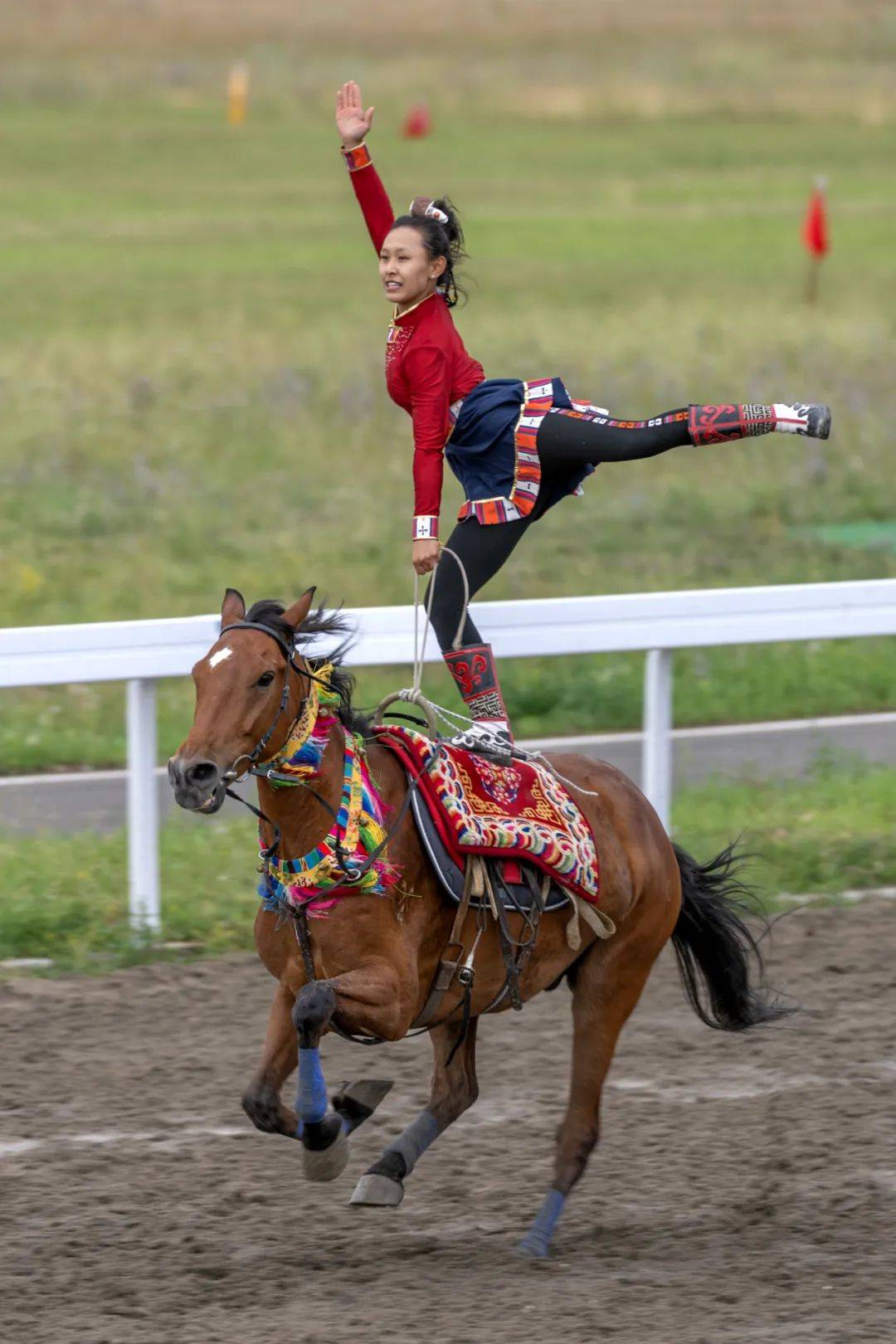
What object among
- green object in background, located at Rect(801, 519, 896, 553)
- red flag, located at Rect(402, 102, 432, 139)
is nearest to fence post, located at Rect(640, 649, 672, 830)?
green object in background, located at Rect(801, 519, 896, 553)

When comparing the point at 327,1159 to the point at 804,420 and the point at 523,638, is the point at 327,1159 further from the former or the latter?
the point at 523,638

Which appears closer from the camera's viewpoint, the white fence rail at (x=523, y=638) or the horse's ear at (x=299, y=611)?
the horse's ear at (x=299, y=611)

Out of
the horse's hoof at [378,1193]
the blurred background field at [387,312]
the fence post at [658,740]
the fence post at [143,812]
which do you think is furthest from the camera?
the blurred background field at [387,312]

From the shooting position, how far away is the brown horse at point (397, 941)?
16.8ft

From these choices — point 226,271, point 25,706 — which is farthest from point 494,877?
point 226,271

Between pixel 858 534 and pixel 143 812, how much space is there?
8.33m

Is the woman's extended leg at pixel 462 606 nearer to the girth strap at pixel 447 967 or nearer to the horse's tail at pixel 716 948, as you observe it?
the girth strap at pixel 447 967

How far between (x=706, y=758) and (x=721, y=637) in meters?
1.88

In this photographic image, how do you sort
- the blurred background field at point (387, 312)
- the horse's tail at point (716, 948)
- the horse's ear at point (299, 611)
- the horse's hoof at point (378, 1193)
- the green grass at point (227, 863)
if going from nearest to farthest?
the horse's ear at point (299, 611)
the horse's hoof at point (378, 1193)
the horse's tail at point (716, 948)
the green grass at point (227, 863)
the blurred background field at point (387, 312)

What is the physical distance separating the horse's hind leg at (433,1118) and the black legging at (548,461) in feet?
3.88

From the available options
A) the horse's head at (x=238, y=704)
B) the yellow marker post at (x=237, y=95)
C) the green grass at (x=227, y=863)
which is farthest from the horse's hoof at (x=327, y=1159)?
the yellow marker post at (x=237, y=95)

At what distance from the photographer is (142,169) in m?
41.2

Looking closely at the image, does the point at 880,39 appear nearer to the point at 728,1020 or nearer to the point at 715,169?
the point at 715,169

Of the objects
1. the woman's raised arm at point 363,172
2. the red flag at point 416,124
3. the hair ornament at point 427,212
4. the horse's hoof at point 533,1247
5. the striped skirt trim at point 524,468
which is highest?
the red flag at point 416,124
